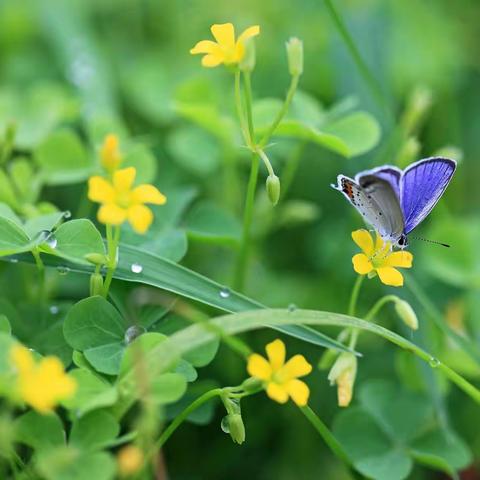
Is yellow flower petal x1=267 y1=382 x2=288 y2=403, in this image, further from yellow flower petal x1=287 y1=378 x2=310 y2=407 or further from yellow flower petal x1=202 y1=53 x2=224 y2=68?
yellow flower petal x1=202 y1=53 x2=224 y2=68

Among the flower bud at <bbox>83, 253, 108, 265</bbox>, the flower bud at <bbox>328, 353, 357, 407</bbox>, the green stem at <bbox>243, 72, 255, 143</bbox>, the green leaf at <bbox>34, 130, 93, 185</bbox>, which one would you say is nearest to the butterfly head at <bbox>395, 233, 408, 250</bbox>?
the flower bud at <bbox>328, 353, 357, 407</bbox>

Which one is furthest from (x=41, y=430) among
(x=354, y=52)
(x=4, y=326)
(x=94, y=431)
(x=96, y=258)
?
(x=354, y=52)

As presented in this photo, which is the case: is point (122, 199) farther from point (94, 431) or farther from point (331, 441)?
point (331, 441)

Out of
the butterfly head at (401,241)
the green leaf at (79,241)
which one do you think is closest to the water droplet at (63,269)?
the green leaf at (79,241)

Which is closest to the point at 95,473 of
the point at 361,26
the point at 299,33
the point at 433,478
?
the point at 433,478

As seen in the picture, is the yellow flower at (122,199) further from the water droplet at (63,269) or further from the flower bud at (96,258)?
the water droplet at (63,269)

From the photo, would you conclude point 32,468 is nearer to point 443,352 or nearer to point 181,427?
point 181,427
